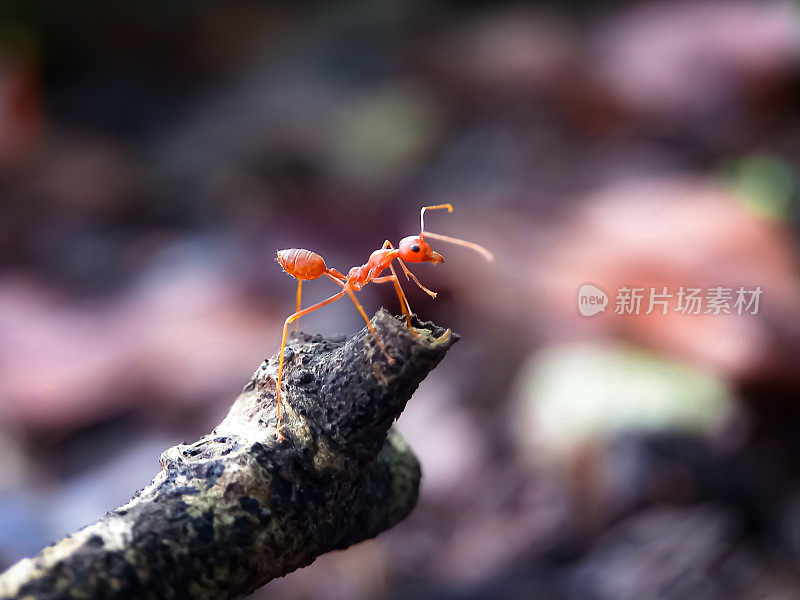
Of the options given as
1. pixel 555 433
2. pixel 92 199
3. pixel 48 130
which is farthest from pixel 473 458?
pixel 48 130

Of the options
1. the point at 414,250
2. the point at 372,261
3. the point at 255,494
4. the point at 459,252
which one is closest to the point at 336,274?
the point at 372,261

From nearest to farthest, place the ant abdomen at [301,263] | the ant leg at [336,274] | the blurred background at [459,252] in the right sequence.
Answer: the ant abdomen at [301,263], the ant leg at [336,274], the blurred background at [459,252]

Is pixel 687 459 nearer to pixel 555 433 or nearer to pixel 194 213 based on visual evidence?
pixel 555 433
